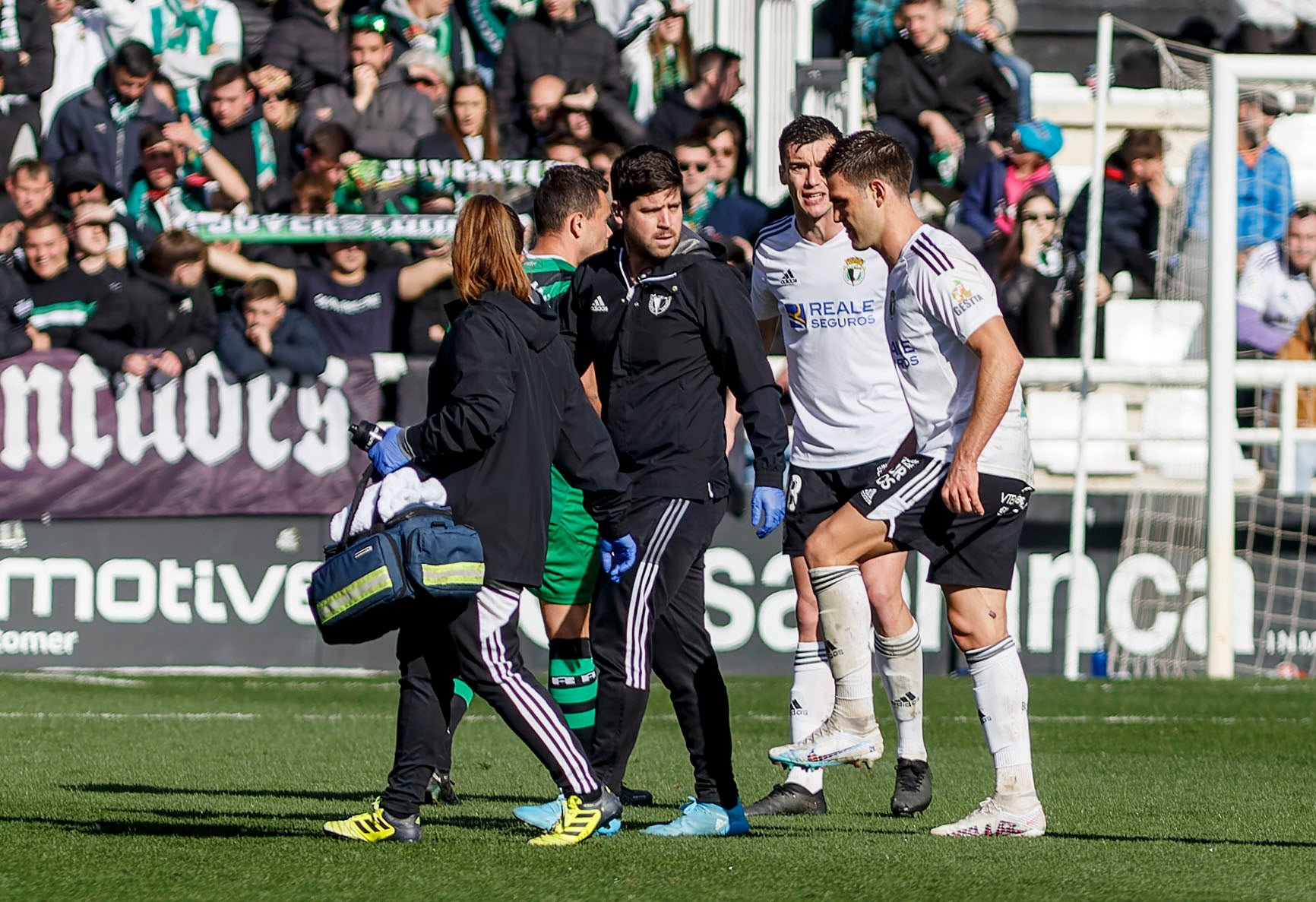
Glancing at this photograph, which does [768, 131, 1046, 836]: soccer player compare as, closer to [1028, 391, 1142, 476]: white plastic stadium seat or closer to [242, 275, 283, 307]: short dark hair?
[242, 275, 283, 307]: short dark hair

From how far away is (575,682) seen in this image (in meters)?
7.22

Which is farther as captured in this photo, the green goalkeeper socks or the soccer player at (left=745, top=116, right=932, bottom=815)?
the green goalkeeper socks

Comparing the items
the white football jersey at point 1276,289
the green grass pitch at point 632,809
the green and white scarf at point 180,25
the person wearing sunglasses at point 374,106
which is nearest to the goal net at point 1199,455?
the white football jersey at point 1276,289

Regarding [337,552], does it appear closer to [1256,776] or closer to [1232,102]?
[1256,776]

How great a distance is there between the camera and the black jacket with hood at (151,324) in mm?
12750

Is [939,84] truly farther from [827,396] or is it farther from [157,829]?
[157,829]

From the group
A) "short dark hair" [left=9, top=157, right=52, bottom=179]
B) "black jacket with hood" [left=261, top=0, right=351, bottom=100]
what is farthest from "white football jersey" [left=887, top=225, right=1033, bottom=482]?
"black jacket with hood" [left=261, top=0, right=351, bottom=100]

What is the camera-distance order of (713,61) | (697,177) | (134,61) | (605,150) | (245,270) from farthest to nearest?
(713,61) → (134,61) → (605,150) → (697,177) → (245,270)

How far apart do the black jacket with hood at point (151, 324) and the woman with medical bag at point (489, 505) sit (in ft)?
24.4

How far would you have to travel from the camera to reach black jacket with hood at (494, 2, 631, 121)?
49.1 ft

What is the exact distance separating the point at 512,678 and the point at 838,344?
2.13 metres

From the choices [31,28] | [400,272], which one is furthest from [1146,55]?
[31,28]

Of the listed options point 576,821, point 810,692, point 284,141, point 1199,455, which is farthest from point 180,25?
point 576,821

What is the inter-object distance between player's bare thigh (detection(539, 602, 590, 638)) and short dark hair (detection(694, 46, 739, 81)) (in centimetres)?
863
